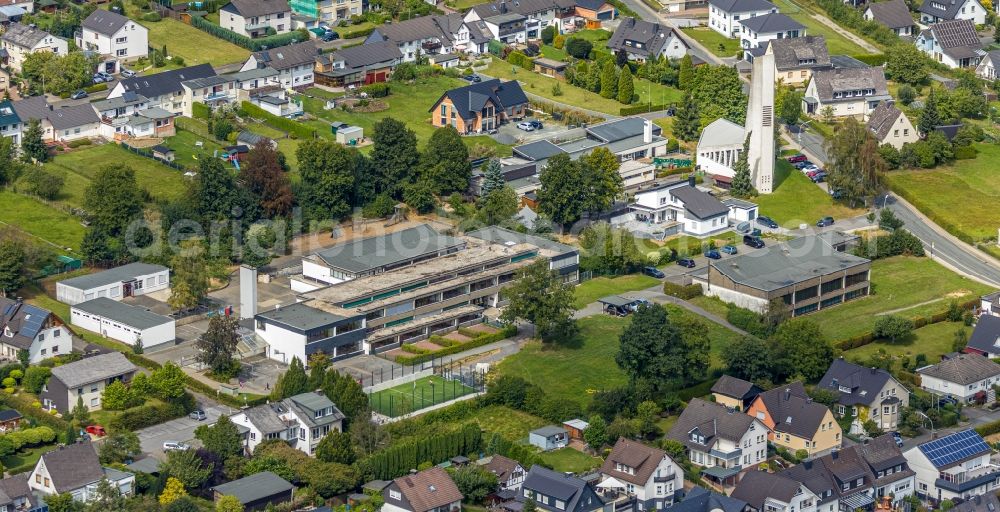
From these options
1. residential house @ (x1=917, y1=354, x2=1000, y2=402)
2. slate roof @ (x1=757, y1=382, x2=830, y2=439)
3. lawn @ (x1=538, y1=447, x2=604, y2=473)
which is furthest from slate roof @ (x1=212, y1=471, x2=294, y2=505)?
residential house @ (x1=917, y1=354, x2=1000, y2=402)

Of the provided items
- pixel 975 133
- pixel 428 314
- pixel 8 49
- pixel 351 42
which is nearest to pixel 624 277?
pixel 428 314

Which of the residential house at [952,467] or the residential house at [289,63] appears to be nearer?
the residential house at [952,467]

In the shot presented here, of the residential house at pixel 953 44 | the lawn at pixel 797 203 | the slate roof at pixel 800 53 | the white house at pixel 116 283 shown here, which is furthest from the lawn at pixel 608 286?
the residential house at pixel 953 44

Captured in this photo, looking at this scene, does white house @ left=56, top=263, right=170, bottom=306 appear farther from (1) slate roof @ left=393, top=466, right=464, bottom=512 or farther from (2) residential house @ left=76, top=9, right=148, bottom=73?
(2) residential house @ left=76, top=9, right=148, bottom=73

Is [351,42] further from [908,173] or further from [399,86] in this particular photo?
[908,173]

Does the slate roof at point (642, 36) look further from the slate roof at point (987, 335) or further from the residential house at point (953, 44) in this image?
the slate roof at point (987, 335)

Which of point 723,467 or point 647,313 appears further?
point 647,313
